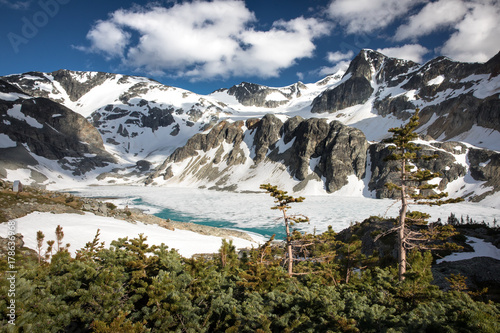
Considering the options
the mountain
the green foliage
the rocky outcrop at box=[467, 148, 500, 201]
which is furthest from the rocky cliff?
the rocky outcrop at box=[467, 148, 500, 201]

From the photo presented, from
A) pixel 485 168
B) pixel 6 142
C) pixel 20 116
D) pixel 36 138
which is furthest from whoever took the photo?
pixel 20 116

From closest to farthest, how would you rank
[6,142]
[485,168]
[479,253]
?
[479,253] < [485,168] < [6,142]

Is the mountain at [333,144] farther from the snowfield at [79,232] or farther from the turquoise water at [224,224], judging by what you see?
the snowfield at [79,232]

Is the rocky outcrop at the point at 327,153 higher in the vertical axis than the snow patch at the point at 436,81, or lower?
lower

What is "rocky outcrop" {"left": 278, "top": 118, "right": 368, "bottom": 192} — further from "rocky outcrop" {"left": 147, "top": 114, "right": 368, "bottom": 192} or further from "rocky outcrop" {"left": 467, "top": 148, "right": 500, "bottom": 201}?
"rocky outcrop" {"left": 467, "top": 148, "right": 500, "bottom": 201}

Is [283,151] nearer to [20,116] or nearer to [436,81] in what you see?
[436,81]

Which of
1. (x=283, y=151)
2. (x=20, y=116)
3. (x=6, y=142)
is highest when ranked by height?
(x=20, y=116)

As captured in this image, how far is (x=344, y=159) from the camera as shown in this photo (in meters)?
109

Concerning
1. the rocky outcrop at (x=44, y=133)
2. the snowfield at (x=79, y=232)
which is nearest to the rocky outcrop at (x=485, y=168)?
the snowfield at (x=79, y=232)

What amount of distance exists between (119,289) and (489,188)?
334 feet

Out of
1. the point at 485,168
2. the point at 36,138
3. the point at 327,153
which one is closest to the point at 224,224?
the point at 327,153

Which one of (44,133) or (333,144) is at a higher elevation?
(44,133)

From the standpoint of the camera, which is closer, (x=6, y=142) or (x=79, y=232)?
(x=79, y=232)

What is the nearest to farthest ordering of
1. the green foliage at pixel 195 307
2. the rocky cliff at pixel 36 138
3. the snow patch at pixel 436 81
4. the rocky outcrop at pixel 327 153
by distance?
1. the green foliage at pixel 195 307
2. the rocky outcrop at pixel 327 153
3. the rocky cliff at pixel 36 138
4. the snow patch at pixel 436 81
